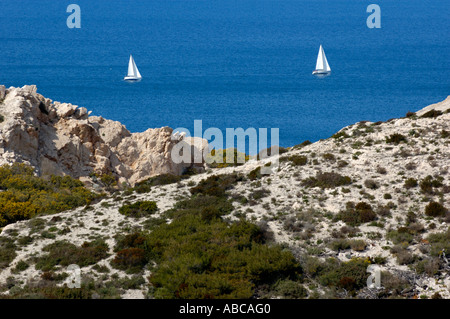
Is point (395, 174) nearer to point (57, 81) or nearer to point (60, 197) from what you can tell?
point (60, 197)

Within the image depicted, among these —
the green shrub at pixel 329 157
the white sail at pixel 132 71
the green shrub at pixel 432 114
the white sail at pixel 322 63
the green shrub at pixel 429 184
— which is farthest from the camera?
the white sail at pixel 322 63

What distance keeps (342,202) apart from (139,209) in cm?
960

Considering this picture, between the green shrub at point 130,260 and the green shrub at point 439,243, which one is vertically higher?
the green shrub at point 439,243

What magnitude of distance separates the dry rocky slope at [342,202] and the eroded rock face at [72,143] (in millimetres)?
269

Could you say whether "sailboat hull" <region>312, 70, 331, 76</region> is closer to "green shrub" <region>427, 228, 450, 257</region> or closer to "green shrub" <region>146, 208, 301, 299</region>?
"green shrub" <region>146, 208, 301, 299</region>

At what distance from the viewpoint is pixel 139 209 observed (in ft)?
99.5

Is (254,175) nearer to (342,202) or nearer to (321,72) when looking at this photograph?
(342,202)

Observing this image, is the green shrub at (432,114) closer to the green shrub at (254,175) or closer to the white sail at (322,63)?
the green shrub at (254,175)

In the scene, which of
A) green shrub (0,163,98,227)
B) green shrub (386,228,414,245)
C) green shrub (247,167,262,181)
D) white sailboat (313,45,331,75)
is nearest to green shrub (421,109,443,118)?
green shrub (247,167,262,181)

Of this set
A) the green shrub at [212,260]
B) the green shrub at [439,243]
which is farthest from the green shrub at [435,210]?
the green shrub at [212,260]

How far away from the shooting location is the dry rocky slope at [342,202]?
23969 millimetres

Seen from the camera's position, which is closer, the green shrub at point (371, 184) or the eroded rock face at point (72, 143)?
the green shrub at point (371, 184)

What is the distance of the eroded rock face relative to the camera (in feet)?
137

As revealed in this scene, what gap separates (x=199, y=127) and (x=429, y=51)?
7646cm
